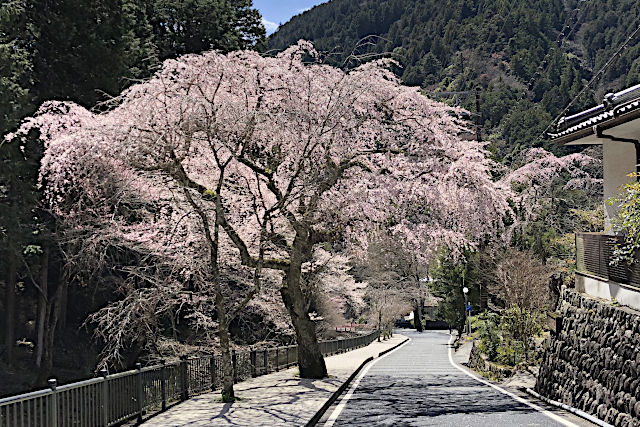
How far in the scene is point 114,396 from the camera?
35.6 ft

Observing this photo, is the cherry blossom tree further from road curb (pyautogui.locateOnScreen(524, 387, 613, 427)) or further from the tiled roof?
road curb (pyautogui.locateOnScreen(524, 387, 613, 427))

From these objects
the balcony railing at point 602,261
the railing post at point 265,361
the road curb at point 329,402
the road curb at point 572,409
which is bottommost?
the road curb at point 572,409

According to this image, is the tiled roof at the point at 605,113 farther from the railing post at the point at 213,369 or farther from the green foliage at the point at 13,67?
the green foliage at the point at 13,67

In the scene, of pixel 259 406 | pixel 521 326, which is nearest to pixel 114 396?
pixel 259 406

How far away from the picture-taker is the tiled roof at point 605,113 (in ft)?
48.4

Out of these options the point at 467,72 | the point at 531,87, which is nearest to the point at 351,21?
the point at 467,72

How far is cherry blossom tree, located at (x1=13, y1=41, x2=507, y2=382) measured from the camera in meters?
14.9

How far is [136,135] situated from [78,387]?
677 cm

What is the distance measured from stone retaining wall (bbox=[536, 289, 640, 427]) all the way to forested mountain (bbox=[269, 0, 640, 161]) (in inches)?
1808

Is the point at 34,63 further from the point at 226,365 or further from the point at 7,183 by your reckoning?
the point at 226,365

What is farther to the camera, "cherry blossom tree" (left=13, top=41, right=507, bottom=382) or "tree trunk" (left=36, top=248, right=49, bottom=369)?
"tree trunk" (left=36, top=248, right=49, bottom=369)

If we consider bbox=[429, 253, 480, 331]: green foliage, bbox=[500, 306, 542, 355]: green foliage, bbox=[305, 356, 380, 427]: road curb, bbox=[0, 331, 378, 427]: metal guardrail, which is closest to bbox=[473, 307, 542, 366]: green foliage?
bbox=[500, 306, 542, 355]: green foliage

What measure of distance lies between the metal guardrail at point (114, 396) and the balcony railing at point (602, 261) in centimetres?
889

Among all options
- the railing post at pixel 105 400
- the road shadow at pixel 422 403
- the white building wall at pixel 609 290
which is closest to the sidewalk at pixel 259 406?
the road shadow at pixel 422 403
